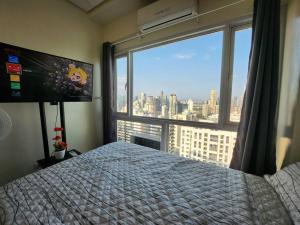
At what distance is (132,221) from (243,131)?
1353 mm

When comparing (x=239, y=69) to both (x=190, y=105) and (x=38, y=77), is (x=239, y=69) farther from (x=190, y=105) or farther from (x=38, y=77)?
(x=38, y=77)

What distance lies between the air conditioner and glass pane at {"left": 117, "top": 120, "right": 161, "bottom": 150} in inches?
60.7

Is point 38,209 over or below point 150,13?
below

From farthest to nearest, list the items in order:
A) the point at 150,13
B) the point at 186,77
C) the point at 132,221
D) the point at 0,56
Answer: the point at 186,77 → the point at 150,13 → the point at 0,56 → the point at 132,221

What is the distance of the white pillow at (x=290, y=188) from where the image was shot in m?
0.77

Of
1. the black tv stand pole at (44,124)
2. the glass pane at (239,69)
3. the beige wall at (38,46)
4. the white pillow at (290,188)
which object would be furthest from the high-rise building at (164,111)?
the black tv stand pole at (44,124)

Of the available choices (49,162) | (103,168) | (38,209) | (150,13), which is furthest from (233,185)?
(150,13)

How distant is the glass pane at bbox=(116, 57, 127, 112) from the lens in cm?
287

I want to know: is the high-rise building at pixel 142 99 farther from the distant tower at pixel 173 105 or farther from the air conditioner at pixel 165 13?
the air conditioner at pixel 165 13

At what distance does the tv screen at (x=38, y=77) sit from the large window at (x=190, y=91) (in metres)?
0.91

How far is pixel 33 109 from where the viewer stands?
202 cm

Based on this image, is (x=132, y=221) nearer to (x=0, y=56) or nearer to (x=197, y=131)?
(x=197, y=131)

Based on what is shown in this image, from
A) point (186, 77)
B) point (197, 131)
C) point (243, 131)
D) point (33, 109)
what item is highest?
point (186, 77)

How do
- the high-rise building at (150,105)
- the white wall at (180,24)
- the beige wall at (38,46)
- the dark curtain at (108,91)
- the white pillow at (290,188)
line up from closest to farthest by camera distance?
the white pillow at (290,188)
the white wall at (180,24)
the beige wall at (38,46)
the high-rise building at (150,105)
the dark curtain at (108,91)
